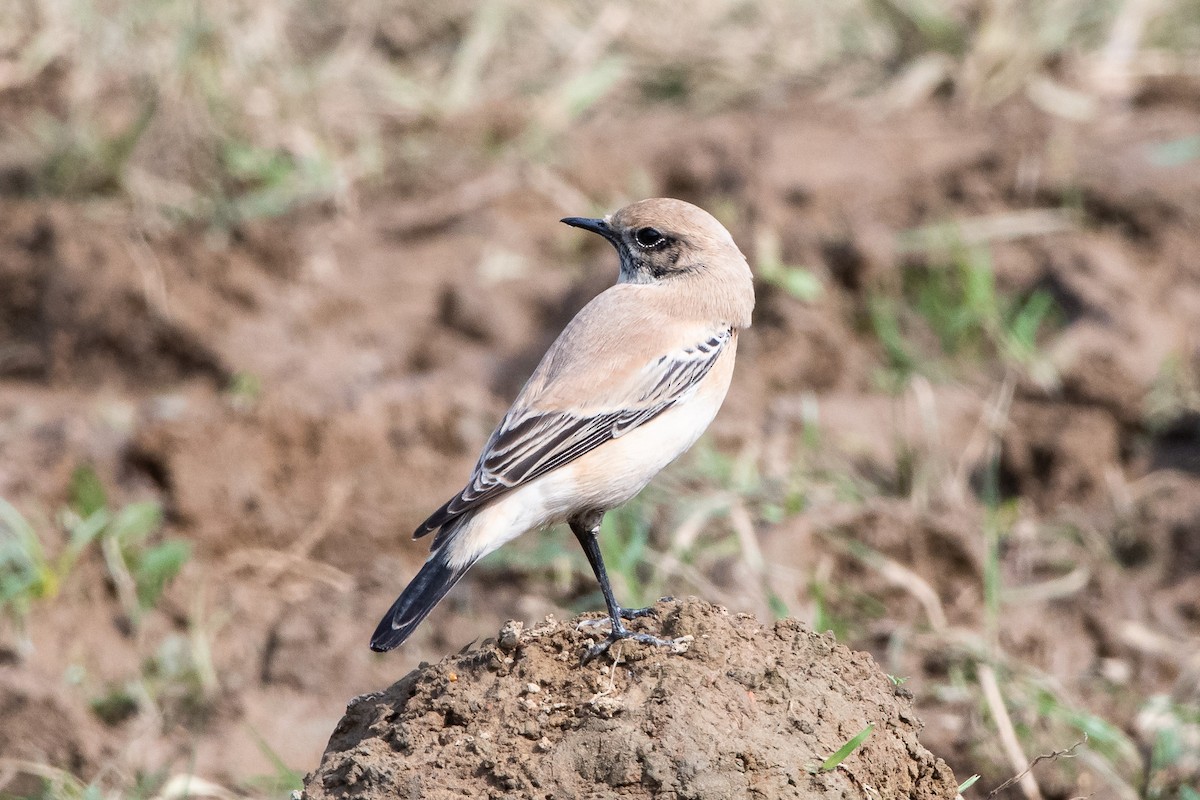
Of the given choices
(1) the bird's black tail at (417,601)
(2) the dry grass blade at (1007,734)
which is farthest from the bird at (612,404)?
(2) the dry grass blade at (1007,734)

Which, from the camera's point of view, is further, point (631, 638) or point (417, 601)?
point (417, 601)

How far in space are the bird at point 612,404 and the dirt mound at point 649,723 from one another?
0.98 ft

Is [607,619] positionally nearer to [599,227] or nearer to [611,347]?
[611,347]

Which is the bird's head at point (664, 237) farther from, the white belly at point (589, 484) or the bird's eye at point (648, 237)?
the white belly at point (589, 484)

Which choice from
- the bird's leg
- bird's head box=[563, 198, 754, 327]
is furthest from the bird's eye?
the bird's leg

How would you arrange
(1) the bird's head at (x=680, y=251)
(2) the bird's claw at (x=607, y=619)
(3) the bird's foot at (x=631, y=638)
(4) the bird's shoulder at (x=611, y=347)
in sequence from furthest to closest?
(1) the bird's head at (x=680, y=251), (4) the bird's shoulder at (x=611, y=347), (2) the bird's claw at (x=607, y=619), (3) the bird's foot at (x=631, y=638)

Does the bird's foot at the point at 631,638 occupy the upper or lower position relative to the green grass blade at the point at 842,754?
upper

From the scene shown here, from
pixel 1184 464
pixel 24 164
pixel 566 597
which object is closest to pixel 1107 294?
pixel 1184 464

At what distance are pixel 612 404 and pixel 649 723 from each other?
1.69 metres

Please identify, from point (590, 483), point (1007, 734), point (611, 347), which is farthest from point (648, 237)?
point (1007, 734)

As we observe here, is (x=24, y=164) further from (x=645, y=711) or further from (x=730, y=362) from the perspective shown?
(x=645, y=711)

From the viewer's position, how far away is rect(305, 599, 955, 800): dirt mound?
4164 mm

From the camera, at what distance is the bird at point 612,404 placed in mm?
5230

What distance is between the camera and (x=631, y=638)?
4.53 m
